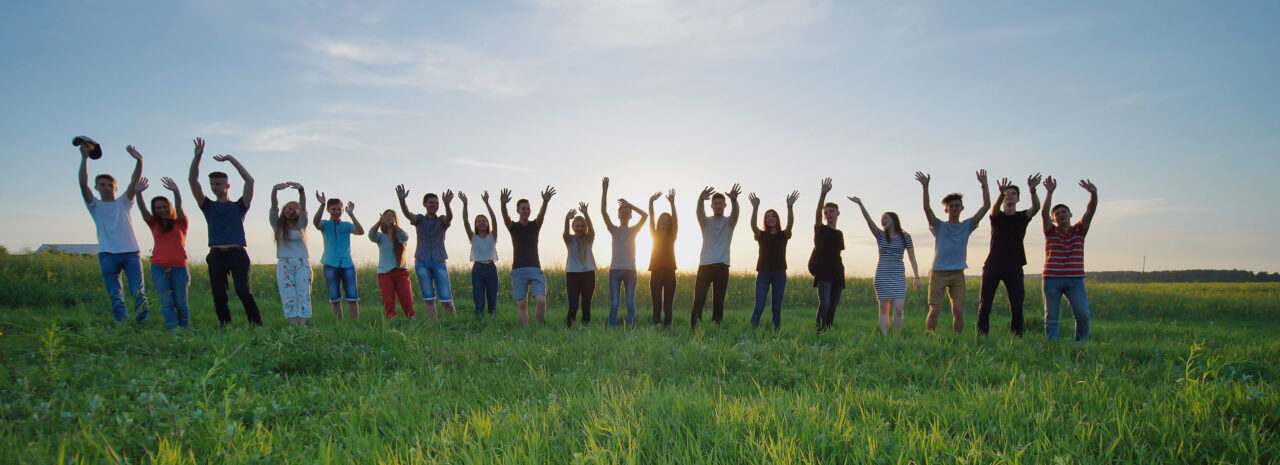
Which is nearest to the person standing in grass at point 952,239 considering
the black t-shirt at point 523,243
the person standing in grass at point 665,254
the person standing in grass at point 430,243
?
the person standing in grass at point 665,254

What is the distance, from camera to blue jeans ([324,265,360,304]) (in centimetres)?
1017

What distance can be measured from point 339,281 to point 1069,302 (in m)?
11.4

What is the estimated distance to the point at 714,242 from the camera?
32.2ft

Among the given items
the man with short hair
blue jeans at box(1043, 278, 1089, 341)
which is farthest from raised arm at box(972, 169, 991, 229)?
the man with short hair

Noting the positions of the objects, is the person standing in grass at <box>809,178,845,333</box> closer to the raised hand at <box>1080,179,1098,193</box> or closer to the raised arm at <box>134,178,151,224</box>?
the raised hand at <box>1080,179,1098,193</box>

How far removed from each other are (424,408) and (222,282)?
6115 millimetres

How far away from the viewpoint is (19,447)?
3.83 m

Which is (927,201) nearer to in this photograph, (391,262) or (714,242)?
(714,242)

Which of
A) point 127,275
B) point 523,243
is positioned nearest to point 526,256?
point 523,243

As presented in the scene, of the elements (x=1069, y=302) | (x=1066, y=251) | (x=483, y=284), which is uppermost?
(x=1066, y=251)

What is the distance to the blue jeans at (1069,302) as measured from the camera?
29.1ft

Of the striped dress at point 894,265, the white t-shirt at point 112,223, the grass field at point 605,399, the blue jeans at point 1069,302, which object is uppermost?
the white t-shirt at point 112,223

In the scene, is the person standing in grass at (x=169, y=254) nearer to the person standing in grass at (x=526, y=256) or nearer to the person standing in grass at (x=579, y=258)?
the person standing in grass at (x=526, y=256)

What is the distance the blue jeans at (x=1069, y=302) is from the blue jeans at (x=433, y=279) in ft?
30.3
